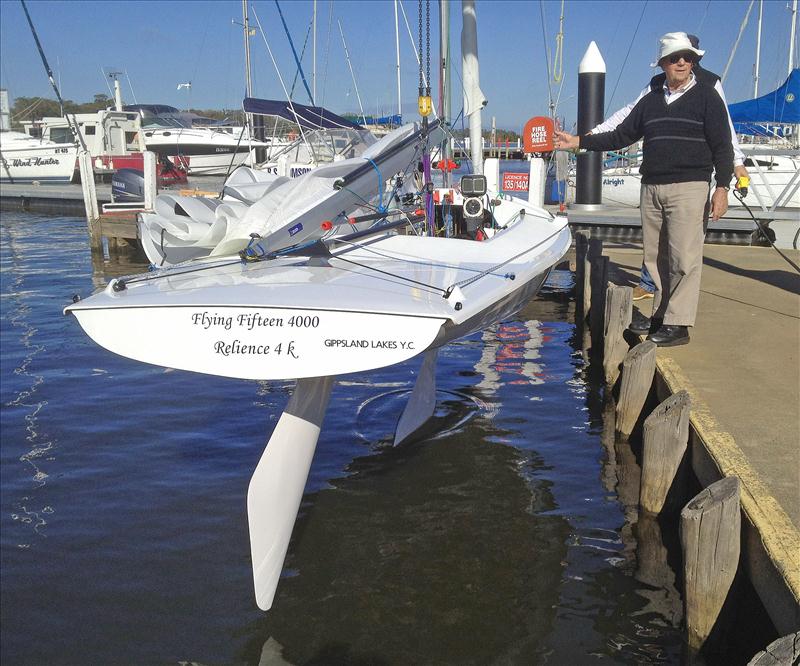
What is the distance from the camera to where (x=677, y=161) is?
6.14m

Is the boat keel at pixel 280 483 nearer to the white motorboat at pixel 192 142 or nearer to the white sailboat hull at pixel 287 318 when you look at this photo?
the white sailboat hull at pixel 287 318

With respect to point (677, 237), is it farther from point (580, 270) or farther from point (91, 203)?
point (91, 203)

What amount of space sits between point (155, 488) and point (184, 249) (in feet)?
6.64

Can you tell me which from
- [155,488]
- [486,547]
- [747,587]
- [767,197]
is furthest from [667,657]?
[767,197]

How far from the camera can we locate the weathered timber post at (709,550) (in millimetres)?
3689

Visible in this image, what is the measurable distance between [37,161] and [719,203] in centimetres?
3742

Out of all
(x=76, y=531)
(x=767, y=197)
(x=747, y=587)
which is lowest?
(x=76, y=531)

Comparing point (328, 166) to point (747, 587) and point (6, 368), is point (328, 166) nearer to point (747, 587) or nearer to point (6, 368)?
point (747, 587)

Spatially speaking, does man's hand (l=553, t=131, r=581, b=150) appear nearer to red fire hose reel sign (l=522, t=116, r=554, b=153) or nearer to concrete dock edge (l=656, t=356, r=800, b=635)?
red fire hose reel sign (l=522, t=116, r=554, b=153)

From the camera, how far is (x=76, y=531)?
5820 millimetres

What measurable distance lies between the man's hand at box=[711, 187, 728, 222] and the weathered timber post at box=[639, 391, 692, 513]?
1636 mm

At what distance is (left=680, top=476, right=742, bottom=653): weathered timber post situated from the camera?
3.69m

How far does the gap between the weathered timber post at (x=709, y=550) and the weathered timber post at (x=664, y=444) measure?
1.10 meters

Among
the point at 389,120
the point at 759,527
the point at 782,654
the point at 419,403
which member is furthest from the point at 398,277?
the point at 389,120
